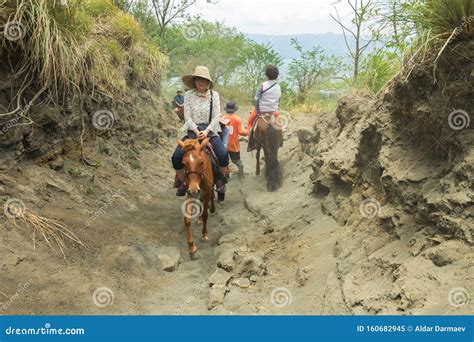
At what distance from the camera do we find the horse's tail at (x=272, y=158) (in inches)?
379

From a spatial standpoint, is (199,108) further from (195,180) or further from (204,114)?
(195,180)

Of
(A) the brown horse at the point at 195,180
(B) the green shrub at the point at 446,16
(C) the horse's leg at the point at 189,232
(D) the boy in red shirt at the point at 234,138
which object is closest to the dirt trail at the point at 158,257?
(C) the horse's leg at the point at 189,232

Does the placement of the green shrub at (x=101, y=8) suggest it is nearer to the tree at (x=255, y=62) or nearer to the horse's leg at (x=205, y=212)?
the horse's leg at (x=205, y=212)

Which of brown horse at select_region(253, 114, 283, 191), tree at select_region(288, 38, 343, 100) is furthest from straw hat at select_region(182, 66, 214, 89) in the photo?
tree at select_region(288, 38, 343, 100)

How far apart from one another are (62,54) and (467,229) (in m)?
6.26

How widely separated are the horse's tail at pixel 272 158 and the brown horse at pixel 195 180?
235 cm

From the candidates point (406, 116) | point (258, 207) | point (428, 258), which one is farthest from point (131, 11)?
point (428, 258)

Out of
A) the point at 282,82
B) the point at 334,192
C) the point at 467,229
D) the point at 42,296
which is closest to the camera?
the point at 467,229

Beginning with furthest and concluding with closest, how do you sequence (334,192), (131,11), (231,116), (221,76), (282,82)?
(221,76), (282,82), (131,11), (231,116), (334,192)

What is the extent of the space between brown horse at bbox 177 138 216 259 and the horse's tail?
7.71ft

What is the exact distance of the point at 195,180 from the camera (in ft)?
21.7

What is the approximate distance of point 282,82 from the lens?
20.3 metres

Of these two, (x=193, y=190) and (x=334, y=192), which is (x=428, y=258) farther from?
(x=193, y=190)

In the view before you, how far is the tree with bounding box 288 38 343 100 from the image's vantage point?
59.5 ft
